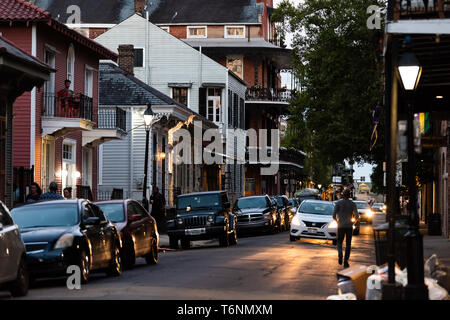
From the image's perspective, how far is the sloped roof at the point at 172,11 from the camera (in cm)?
7738

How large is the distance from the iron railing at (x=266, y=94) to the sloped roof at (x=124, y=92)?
25272 millimetres

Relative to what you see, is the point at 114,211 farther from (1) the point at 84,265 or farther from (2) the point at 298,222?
(2) the point at 298,222

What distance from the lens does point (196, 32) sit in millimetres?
77688

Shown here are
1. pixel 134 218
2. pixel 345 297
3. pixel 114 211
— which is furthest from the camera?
pixel 114 211

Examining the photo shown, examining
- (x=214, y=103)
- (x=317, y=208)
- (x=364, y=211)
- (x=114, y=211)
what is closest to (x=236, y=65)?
(x=214, y=103)

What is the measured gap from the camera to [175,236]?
107 feet

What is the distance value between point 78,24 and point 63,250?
61.2 m

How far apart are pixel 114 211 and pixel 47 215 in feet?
16.5

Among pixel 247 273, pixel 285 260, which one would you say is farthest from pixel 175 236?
pixel 247 273

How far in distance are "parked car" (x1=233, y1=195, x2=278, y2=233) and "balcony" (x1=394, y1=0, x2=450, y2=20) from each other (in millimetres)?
24110

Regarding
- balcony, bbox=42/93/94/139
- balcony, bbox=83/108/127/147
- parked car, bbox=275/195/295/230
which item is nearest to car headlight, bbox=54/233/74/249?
balcony, bbox=42/93/94/139

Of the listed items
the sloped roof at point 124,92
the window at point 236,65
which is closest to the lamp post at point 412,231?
the sloped roof at point 124,92

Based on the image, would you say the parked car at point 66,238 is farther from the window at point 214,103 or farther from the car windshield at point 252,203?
the window at point 214,103
